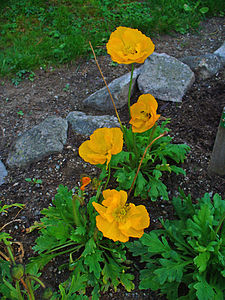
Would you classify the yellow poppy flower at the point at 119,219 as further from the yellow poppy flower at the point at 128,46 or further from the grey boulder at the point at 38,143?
the grey boulder at the point at 38,143

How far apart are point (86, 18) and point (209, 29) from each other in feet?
5.52

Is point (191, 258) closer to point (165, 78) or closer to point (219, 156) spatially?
point (219, 156)

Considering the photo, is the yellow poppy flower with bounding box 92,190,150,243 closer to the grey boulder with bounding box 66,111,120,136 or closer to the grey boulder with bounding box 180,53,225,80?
the grey boulder with bounding box 66,111,120,136

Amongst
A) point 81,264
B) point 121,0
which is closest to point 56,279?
point 81,264

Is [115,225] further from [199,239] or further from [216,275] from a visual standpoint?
[216,275]

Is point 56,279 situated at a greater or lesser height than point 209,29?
lesser

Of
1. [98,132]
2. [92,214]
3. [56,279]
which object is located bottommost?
[56,279]

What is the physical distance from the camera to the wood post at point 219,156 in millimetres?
2393

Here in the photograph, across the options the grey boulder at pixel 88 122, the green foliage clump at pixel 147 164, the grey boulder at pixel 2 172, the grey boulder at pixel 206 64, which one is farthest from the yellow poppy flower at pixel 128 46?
the grey boulder at pixel 206 64

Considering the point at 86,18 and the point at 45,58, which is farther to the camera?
the point at 86,18

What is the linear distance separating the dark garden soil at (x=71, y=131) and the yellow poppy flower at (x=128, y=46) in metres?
0.99

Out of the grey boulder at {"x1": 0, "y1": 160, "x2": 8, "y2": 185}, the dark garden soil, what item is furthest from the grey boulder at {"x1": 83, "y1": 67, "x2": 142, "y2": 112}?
the grey boulder at {"x1": 0, "y1": 160, "x2": 8, "y2": 185}

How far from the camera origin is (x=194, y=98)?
3.34 m

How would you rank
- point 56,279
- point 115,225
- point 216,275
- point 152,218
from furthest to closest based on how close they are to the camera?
point 152,218
point 56,279
point 216,275
point 115,225
